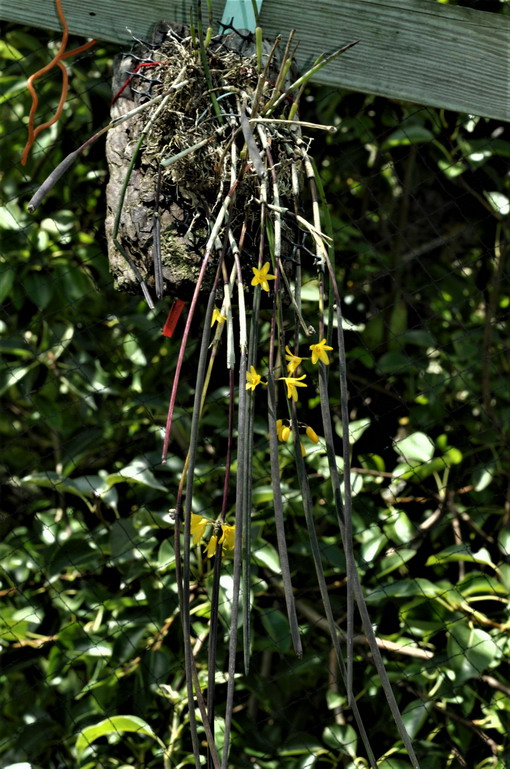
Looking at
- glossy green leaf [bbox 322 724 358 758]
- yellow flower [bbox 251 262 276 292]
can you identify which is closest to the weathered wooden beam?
yellow flower [bbox 251 262 276 292]

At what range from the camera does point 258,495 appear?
1.34 m

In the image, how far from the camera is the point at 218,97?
0.87 meters

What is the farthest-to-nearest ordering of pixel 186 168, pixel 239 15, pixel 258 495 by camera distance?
pixel 258 495
pixel 239 15
pixel 186 168

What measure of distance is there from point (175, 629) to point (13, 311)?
651mm

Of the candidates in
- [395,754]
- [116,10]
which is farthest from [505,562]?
[116,10]

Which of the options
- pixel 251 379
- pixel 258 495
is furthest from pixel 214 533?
pixel 258 495

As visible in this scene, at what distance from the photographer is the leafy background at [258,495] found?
4.58 feet

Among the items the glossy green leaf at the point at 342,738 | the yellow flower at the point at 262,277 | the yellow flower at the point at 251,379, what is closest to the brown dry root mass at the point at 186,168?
the yellow flower at the point at 262,277

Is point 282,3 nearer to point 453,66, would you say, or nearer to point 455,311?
point 453,66

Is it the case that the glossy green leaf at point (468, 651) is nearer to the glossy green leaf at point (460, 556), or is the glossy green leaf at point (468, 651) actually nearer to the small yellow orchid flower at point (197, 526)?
the glossy green leaf at point (460, 556)

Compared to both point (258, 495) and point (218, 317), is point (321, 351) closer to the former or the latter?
point (218, 317)

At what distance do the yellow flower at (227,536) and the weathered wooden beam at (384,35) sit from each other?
2.14 ft

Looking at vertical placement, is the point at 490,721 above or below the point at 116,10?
below

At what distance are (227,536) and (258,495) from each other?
574mm
